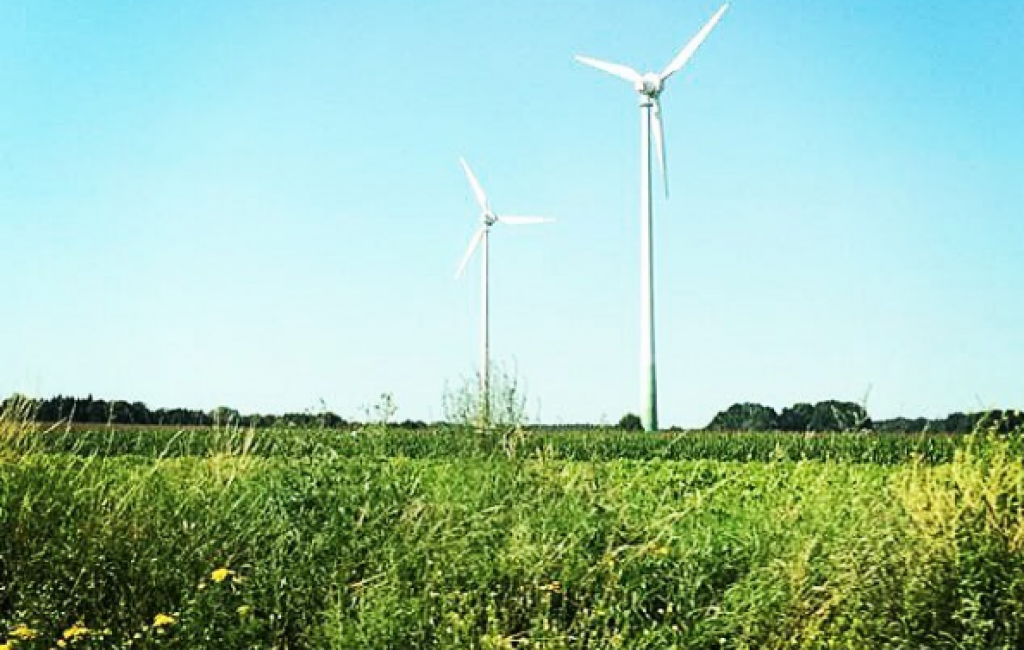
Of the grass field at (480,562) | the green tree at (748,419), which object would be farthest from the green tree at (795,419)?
the grass field at (480,562)

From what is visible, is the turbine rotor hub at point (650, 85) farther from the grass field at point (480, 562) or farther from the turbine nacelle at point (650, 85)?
the grass field at point (480, 562)

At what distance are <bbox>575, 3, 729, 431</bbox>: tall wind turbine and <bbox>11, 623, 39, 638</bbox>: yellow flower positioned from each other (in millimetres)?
15463

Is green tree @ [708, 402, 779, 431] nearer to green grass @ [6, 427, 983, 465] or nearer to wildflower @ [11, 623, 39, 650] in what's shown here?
green grass @ [6, 427, 983, 465]

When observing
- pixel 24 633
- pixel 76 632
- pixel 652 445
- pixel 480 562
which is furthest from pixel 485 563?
pixel 652 445

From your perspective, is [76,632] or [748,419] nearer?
[76,632]

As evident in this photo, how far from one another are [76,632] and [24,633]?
209mm

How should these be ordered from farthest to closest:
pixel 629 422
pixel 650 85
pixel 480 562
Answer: pixel 629 422 < pixel 650 85 < pixel 480 562

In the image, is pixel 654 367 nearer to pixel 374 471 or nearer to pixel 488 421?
pixel 488 421

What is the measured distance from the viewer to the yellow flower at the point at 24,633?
206 inches

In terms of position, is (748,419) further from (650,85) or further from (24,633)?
(24,633)

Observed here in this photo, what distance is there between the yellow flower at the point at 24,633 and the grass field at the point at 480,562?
0.6 inches

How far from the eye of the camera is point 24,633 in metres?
5.23

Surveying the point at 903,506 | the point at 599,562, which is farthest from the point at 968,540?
the point at 599,562

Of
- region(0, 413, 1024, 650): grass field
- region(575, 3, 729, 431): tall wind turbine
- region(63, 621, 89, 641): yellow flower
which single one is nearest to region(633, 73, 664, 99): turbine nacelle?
region(575, 3, 729, 431): tall wind turbine
